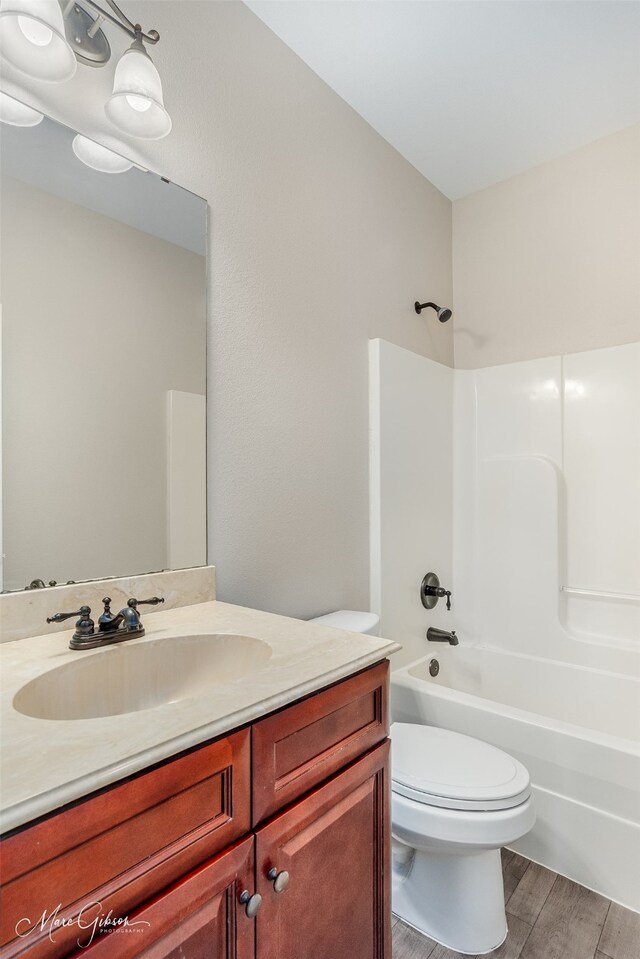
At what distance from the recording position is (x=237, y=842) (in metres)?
0.74

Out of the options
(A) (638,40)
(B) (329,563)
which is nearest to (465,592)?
(B) (329,563)

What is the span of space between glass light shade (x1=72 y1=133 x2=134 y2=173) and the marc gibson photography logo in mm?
1404

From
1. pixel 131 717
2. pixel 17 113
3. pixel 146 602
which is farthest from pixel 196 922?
pixel 17 113

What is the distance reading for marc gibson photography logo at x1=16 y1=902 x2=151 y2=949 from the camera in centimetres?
53

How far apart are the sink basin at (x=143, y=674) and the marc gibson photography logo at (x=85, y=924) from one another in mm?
363

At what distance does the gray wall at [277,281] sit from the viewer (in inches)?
57.4

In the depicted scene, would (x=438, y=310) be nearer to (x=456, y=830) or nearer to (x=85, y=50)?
(x=85, y=50)

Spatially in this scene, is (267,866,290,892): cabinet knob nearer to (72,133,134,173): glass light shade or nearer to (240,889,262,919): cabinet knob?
(240,889,262,919): cabinet knob

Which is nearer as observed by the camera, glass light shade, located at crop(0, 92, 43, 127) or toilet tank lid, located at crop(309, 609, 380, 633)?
glass light shade, located at crop(0, 92, 43, 127)

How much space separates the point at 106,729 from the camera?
2.20ft

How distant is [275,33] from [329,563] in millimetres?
1812

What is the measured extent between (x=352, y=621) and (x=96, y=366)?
3.63 ft

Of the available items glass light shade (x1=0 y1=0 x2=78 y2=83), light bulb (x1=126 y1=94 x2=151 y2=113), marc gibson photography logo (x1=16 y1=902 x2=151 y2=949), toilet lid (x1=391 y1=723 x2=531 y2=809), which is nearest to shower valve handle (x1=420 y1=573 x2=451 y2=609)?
Result: toilet lid (x1=391 y1=723 x2=531 y2=809)

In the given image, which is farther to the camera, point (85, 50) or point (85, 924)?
point (85, 50)
